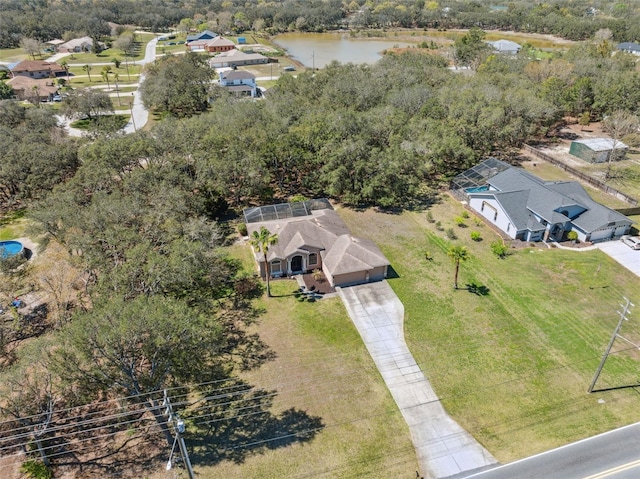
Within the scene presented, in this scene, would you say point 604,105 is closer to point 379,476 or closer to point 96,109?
point 379,476

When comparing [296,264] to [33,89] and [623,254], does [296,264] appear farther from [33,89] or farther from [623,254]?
[33,89]

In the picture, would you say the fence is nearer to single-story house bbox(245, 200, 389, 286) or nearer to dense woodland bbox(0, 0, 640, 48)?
single-story house bbox(245, 200, 389, 286)

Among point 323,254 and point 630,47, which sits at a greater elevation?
point 630,47

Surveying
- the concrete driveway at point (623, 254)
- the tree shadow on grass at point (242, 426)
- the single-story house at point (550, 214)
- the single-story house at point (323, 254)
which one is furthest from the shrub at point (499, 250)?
the tree shadow on grass at point (242, 426)

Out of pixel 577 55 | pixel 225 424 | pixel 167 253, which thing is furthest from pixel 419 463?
pixel 577 55

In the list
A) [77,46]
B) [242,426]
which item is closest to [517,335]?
[242,426]

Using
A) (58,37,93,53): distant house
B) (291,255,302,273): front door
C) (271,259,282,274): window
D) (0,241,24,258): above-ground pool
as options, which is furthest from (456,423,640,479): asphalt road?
(58,37,93,53): distant house
